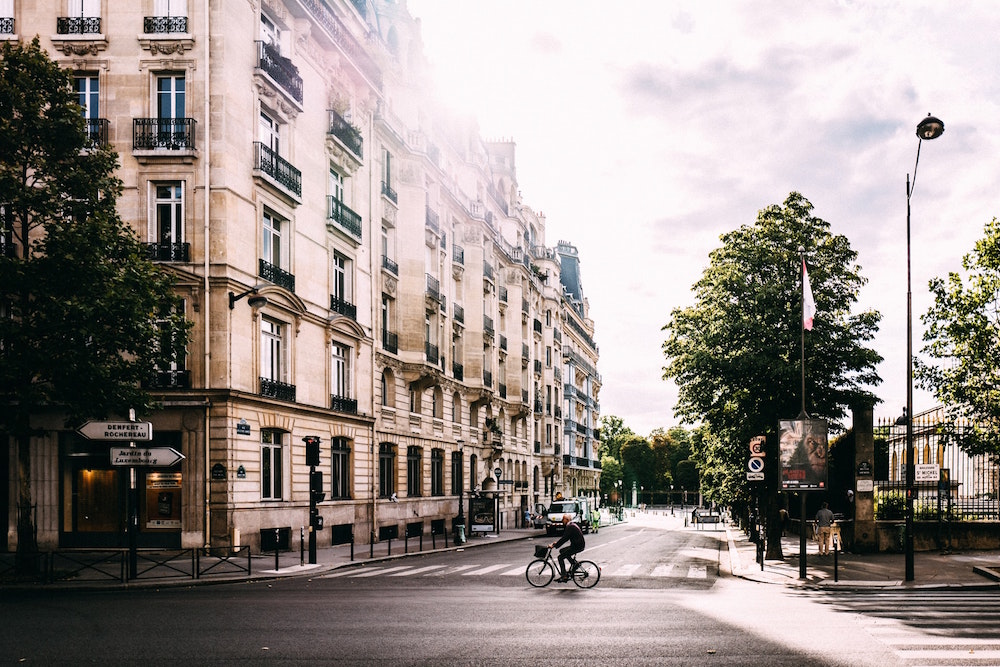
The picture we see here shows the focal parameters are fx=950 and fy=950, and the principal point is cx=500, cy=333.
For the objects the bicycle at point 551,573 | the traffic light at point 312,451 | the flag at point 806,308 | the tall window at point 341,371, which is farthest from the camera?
the tall window at point 341,371

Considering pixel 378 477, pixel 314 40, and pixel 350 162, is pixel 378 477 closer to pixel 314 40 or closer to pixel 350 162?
pixel 350 162

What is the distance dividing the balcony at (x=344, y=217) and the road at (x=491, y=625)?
19830 mm

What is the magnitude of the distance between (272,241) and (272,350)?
13.4 ft

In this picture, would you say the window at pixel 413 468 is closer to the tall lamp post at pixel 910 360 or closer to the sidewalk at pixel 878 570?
the sidewalk at pixel 878 570

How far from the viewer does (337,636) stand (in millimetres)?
14273

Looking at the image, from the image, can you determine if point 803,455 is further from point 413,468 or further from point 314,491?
point 413,468

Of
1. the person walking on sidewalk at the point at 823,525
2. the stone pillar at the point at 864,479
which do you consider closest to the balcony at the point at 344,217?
the stone pillar at the point at 864,479

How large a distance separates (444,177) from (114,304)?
34547 mm

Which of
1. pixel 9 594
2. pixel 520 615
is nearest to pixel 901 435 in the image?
pixel 520 615

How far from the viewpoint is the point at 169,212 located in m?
31.3

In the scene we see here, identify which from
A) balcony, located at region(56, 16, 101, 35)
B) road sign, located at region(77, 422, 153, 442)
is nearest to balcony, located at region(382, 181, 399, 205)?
balcony, located at region(56, 16, 101, 35)

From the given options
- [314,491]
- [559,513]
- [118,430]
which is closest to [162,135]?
[118,430]

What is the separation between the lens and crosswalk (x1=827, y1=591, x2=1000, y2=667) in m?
12.6

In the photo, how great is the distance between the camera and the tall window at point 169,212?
31.1 metres
